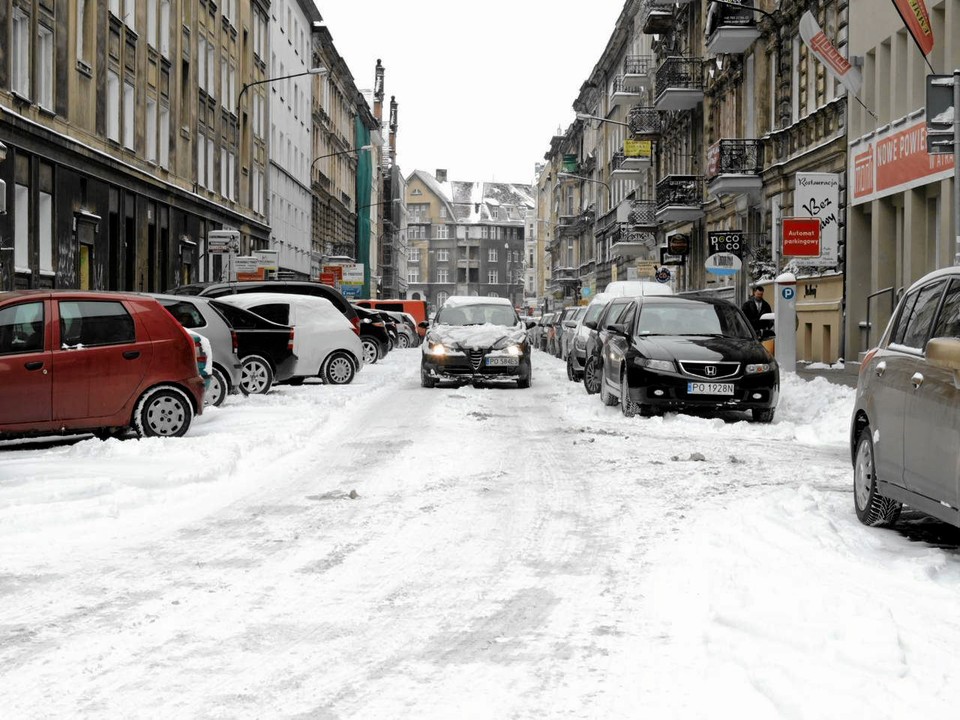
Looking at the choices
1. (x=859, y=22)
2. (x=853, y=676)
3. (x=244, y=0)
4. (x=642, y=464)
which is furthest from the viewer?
(x=244, y=0)

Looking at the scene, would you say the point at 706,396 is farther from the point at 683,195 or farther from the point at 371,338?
the point at 683,195

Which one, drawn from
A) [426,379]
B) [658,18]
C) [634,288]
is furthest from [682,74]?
[426,379]

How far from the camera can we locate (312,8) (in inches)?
2842

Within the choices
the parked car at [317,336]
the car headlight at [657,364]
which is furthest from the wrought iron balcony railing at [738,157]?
the car headlight at [657,364]

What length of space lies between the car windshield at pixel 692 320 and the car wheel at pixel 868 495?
27.2ft

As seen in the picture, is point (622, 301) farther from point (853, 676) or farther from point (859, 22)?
point (853, 676)

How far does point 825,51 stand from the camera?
2641 cm

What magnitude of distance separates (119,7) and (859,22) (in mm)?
18241

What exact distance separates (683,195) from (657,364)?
1202 inches

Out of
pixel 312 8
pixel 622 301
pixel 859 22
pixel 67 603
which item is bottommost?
pixel 67 603

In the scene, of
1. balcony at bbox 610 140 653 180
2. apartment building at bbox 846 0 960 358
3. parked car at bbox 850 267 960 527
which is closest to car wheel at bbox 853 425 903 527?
parked car at bbox 850 267 960 527

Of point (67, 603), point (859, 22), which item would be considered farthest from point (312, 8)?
point (67, 603)

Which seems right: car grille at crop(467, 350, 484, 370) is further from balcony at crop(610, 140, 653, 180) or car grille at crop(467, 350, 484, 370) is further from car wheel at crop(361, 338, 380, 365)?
balcony at crop(610, 140, 653, 180)

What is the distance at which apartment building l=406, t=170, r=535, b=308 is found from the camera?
169000 millimetres
